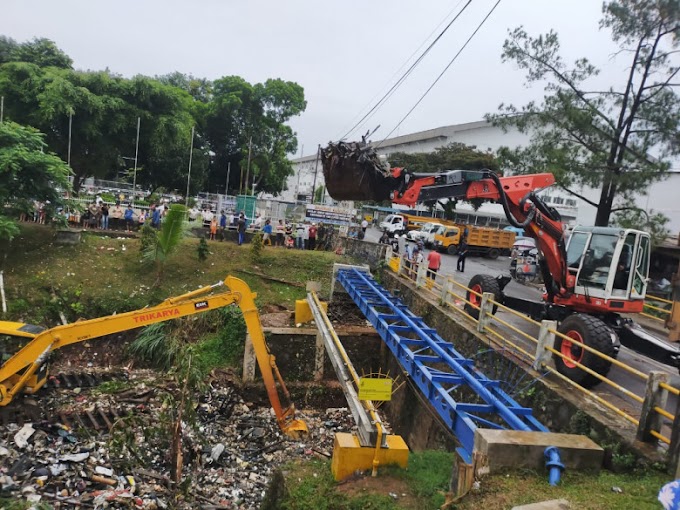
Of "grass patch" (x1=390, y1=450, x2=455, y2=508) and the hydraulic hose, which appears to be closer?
"grass patch" (x1=390, y1=450, x2=455, y2=508)

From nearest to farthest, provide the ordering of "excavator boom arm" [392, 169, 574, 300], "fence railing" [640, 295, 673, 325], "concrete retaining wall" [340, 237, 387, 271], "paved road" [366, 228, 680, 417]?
"paved road" [366, 228, 680, 417], "excavator boom arm" [392, 169, 574, 300], "fence railing" [640, 295, 673, 325], "concrete retaining wall" [340, 237, 387, 271]

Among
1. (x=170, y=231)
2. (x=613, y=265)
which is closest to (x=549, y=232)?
(x=613, y=265)

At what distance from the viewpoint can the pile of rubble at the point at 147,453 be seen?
6996 mm

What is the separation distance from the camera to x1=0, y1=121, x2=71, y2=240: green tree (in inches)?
501

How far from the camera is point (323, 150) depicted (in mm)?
7938

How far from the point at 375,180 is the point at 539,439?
4.88 meters

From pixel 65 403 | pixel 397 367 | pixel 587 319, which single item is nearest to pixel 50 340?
pixel 65 403

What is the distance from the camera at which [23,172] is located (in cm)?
1335

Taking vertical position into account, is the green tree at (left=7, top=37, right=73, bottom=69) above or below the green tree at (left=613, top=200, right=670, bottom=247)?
above

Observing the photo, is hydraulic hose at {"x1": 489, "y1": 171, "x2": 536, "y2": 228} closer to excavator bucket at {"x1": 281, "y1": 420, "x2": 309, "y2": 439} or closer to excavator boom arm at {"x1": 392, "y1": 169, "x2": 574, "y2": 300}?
excavator boom arm at {"x1": 392, "y1": 169, "x2": 574, "y2": 300}

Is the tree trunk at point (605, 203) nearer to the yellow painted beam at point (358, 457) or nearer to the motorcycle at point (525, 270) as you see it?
the motorcycle at point (525, 270)

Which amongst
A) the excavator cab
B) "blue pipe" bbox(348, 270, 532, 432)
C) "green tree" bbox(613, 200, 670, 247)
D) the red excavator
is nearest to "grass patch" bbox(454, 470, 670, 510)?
"blue pipe" bbox(348, 270, 532, 432)

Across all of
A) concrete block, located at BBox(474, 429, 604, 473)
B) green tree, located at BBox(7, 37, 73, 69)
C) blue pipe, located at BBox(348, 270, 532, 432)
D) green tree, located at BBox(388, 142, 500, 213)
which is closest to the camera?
concrete block, located at BBox(474, 429, 604, 473)

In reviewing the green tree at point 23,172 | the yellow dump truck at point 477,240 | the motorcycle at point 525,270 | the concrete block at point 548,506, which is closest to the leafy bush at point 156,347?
the green tree at point 23,172
